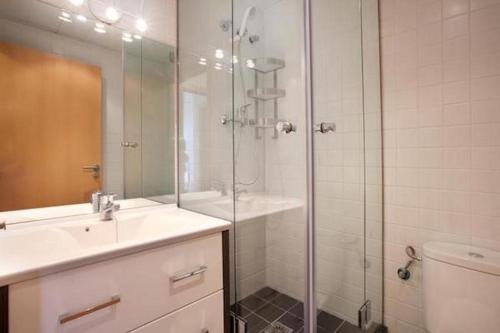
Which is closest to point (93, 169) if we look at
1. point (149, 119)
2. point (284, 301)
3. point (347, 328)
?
point (149, 119)

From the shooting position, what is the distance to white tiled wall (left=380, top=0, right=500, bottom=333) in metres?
1.08

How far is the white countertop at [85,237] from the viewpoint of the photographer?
667 mm

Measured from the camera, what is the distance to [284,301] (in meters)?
1.28

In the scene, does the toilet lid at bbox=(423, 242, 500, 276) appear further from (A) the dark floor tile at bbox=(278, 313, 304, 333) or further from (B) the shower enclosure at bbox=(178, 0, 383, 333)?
(A) the dark floor tile at bbox=(278, 313, 304, 333)

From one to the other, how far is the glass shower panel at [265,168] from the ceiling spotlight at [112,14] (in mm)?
595

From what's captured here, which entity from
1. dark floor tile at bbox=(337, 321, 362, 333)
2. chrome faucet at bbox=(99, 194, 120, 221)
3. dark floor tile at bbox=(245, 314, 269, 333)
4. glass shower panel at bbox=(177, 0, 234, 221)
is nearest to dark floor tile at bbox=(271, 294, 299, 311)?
dark floor tile at bbox=(245, 314, 269, 333)

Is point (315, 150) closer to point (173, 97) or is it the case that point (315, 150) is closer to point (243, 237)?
point (243, 237)

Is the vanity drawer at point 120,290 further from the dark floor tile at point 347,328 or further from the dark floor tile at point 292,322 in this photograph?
the dark floor tile at point 347,328

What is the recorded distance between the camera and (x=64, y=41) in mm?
1108

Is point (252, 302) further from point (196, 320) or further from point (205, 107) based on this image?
point (205, 107)

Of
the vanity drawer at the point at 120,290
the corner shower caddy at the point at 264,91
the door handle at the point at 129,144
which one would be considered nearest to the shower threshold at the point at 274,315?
the vanity drawer at the point at 120,290

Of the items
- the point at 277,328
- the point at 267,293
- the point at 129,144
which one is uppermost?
the point at 129,144

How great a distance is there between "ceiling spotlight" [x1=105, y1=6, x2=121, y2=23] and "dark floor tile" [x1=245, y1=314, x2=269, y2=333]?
164 cm

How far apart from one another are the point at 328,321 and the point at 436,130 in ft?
3.38
